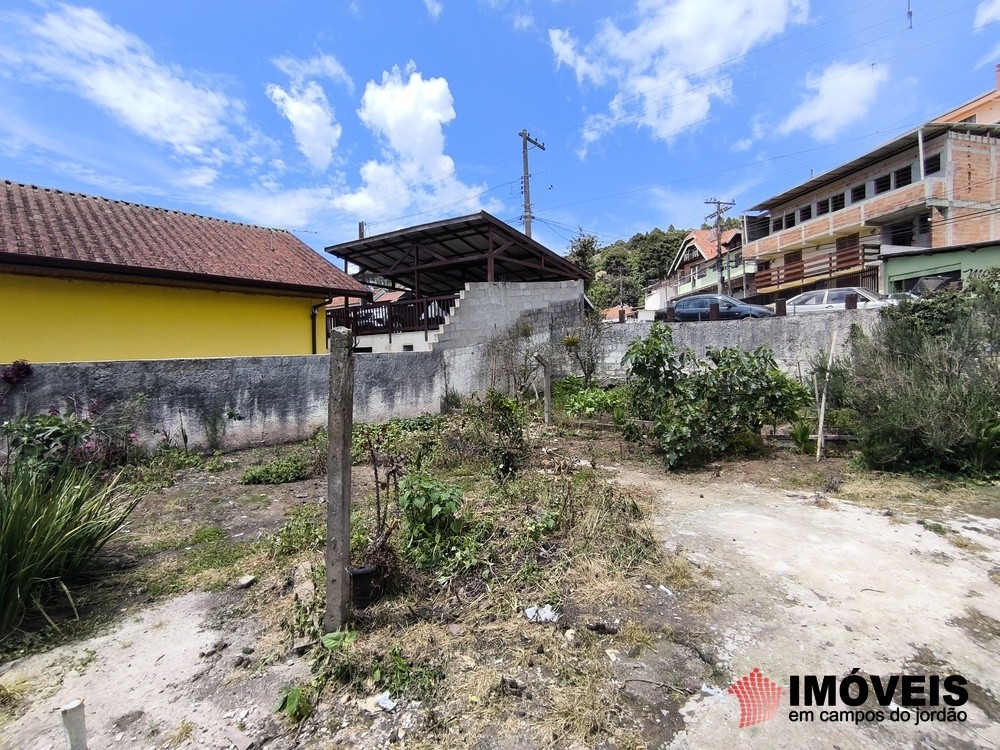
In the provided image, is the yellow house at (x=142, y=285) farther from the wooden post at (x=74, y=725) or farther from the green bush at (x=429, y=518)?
the wooden post at (x=74, y=725)

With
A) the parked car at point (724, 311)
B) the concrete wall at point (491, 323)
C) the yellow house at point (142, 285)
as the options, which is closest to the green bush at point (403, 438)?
the concrete wall at point (491, 323)

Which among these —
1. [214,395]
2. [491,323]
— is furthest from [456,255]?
[214,395]

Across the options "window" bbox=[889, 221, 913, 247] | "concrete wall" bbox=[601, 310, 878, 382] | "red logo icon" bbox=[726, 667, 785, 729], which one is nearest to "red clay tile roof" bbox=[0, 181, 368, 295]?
"concrete wall" bbox=[601, 310, 878, 382]

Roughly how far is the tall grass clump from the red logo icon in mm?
3693

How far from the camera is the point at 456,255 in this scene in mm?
15008

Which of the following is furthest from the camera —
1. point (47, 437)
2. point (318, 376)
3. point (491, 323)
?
point (491, 323)

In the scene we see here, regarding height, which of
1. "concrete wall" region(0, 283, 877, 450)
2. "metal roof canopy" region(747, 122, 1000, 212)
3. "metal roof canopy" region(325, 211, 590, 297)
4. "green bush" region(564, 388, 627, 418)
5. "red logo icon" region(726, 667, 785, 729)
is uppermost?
"metal roof canopy" region(747, 122, 1000, 212)

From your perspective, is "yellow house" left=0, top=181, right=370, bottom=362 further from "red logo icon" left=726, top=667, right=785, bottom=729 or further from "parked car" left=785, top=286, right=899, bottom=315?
"parked car" left=785, top=286, right=899, bottom=315

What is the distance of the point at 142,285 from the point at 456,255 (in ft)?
27.8

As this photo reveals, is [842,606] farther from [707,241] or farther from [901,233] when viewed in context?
[707,241]

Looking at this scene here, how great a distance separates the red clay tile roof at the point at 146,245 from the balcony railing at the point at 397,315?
1.15 metres

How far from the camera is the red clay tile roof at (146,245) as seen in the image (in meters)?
7.76

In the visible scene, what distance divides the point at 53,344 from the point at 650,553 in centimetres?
970

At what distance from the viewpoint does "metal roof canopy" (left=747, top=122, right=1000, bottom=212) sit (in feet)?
57.6
